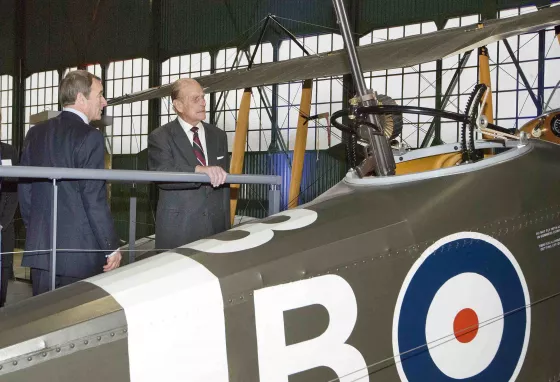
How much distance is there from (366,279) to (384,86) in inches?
737

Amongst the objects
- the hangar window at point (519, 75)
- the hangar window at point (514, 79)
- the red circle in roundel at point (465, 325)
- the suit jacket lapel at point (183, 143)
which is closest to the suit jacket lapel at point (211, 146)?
the suit jacket lapel at point (183, 143)

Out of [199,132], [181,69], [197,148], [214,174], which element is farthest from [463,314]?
[181,69]

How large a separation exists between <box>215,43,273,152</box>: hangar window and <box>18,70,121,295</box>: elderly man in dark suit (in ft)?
60.9

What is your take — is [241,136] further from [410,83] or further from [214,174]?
[214,174]

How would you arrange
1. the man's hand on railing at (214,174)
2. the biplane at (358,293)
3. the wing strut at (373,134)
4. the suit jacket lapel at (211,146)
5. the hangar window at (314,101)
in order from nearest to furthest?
the biplane at (358,293)
the wing strut at (373,134)
the man's hand on railing at (214,174)
the suit jacket lapel at (211,146)
the hangar window at (314,101)

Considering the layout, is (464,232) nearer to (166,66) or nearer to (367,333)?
(367,333)

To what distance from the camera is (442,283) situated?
230cm

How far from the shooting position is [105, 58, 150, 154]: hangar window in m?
25.6

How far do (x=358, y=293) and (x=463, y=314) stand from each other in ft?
1.59

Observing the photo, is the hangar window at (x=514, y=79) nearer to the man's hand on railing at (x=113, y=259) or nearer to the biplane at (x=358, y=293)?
the biplane at (x=358, y=293)

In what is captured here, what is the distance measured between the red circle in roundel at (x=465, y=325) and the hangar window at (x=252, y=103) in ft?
64.1

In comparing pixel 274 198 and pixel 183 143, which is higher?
pixel 183 143

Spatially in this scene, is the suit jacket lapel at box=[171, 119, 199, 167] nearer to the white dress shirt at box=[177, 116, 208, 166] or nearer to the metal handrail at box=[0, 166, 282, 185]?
the white dress shirt at box=[177, 116, 208, 166]

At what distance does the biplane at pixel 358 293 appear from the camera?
171cm
